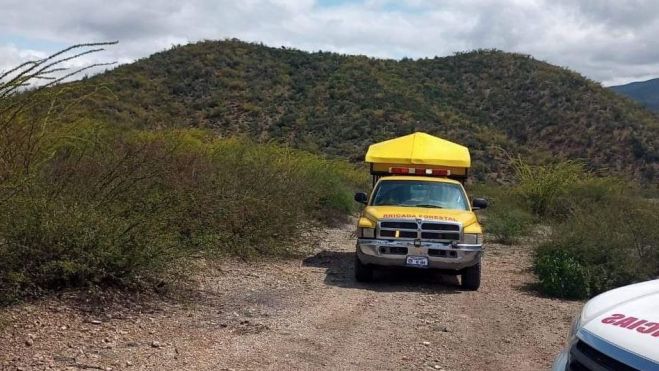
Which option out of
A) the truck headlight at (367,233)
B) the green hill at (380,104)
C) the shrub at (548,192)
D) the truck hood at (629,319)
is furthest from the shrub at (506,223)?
the green hill at (380,104)

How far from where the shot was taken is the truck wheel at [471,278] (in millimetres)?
10758

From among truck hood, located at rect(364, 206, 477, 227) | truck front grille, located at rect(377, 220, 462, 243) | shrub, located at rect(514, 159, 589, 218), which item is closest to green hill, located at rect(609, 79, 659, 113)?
shrub, located at rect(514, 159, 589, 218)

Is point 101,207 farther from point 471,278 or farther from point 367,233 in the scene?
point 471,278

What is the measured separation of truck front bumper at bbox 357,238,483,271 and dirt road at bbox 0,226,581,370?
0.45 metres

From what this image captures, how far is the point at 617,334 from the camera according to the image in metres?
3.57

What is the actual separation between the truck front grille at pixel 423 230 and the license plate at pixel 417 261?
29 centimetres

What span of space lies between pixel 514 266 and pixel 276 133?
95.9 ft

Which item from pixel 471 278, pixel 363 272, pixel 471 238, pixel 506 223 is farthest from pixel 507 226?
pixel 363 272

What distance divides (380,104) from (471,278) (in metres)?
37.0

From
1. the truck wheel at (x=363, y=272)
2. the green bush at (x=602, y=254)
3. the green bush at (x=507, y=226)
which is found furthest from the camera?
the green bush at (x=507, y=226)

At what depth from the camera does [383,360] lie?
6770 mm

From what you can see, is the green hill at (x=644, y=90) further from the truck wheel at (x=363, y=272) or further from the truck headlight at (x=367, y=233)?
the truck headlight at (x=367, y=233)

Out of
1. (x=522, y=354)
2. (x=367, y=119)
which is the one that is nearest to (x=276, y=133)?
(x=367, y=119)

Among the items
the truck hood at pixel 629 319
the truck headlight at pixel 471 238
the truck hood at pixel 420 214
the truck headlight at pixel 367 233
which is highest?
the truck hood at pixel 629 319
